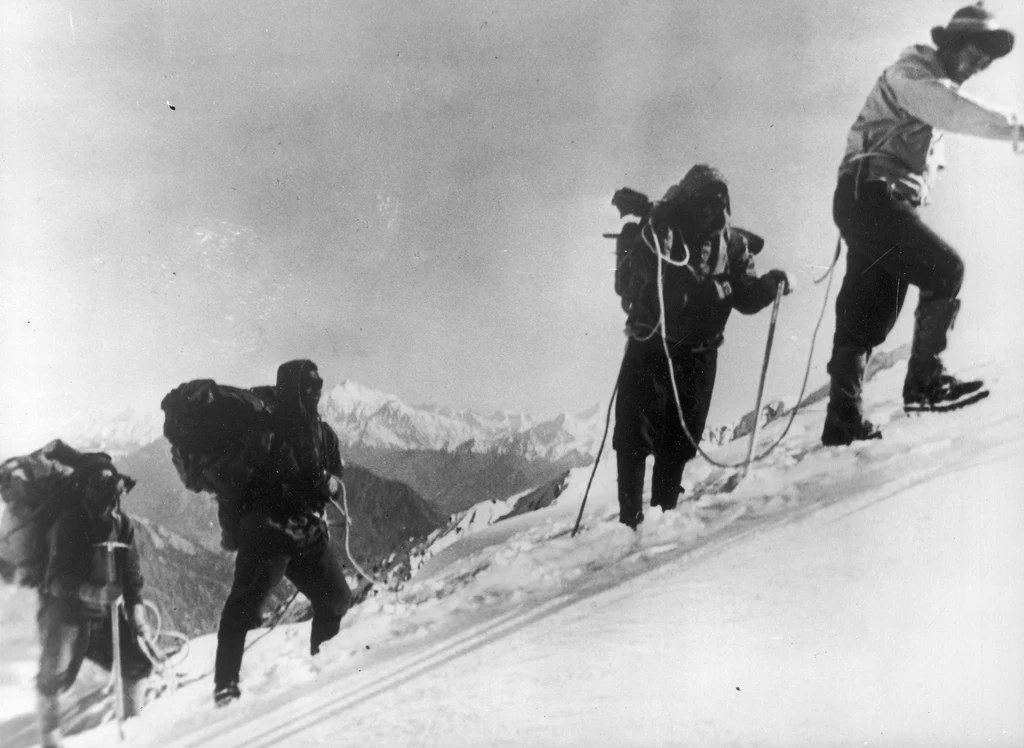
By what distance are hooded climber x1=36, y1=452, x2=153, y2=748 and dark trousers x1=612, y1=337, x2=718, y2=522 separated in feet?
3.96

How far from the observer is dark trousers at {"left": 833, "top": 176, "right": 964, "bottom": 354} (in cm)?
205

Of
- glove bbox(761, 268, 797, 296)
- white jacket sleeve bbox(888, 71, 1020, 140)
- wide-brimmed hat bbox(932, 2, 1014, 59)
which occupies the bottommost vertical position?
glove bbox(761, 268, 797, 296)

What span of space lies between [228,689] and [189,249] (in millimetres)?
1078

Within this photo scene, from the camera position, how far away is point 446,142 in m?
2.15

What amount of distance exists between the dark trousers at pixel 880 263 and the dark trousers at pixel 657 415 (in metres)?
0.36

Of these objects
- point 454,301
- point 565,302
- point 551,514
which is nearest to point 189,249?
point 454,301

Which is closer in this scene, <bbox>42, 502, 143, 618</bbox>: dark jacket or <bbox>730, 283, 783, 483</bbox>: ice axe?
<bbox>42, 502, 143, 618</bbox>: dark jacket

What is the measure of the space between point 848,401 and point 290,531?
55.2 inches

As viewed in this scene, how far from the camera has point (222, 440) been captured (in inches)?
80.0

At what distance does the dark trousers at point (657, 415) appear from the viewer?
2.11 m

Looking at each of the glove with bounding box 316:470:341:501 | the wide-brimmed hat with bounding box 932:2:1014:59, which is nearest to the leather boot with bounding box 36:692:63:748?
the glove with bounding box 316:470:341:501

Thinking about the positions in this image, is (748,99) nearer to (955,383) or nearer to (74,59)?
(955,383)

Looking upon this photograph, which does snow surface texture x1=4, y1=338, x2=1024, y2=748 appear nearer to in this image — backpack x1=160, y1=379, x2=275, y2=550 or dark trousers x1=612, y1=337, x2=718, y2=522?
dark trousers x1=612, y1=337, x2=718, y2=522

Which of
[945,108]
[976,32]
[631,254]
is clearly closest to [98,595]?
[631,254]
